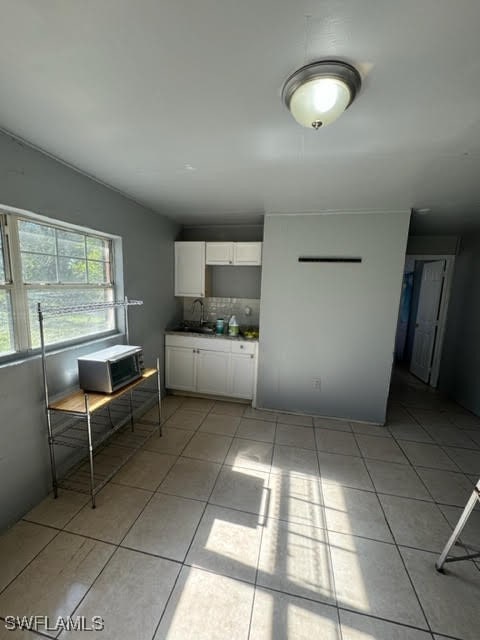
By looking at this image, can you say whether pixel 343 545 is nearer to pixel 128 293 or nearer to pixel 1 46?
pixel 128 293

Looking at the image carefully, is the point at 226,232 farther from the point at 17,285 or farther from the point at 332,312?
the point at 17,285

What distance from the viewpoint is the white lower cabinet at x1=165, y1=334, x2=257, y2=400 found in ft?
10.6

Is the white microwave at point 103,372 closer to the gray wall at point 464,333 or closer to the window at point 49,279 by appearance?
the window at point 49,279

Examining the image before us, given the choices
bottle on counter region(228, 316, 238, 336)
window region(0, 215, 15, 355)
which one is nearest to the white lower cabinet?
bottle on counter region(228, 316, 238, 336)

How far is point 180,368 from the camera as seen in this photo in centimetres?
342

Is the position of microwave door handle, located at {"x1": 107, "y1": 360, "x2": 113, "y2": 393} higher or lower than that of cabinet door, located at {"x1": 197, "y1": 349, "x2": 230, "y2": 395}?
higher

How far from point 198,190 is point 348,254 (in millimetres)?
1679

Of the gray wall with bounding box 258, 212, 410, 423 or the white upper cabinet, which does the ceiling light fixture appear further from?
the white upper cabinet

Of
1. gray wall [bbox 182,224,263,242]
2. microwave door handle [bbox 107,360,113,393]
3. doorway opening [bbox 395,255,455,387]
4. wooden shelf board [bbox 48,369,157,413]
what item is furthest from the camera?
doorway opening [bbox 395,255,455,387]

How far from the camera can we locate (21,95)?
3.76ft

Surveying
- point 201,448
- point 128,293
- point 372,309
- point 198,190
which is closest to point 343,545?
point 201,448

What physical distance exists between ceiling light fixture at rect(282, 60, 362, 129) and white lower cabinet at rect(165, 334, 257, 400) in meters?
2.40

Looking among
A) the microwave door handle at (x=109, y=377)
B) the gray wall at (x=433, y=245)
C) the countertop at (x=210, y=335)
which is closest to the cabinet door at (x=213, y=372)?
the countertop at (x=210, y=335)

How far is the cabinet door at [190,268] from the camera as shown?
3.41 m
